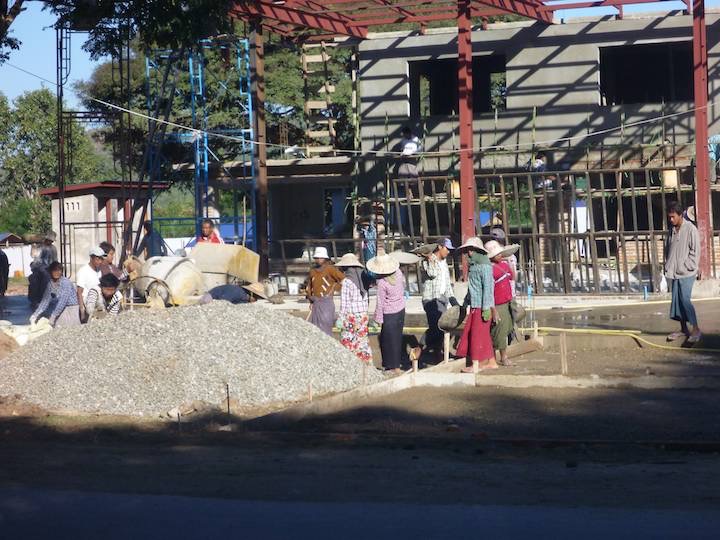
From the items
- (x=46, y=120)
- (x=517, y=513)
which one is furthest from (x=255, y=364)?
(x=46, y=120)

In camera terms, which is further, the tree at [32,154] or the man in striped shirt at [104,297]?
the tree at [32,154]

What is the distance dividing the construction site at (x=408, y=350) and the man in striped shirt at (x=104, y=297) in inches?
8.3

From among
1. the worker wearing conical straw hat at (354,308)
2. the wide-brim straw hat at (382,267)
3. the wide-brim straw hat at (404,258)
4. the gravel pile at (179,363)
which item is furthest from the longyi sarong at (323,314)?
the wide-brim straw hat at (382,267)

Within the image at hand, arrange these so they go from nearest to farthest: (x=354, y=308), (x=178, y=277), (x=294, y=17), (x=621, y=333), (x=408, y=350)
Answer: (x=354, y=308) < (x=621, y=333) < (x=408, y=350) < (x=178, y=277) < (x=294, y=17)

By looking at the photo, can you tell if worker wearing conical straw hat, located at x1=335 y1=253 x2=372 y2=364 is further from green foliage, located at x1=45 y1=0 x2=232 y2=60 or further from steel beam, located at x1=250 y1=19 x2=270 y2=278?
steel beam, located at x1=250 y1=19 x2=270 y2=278

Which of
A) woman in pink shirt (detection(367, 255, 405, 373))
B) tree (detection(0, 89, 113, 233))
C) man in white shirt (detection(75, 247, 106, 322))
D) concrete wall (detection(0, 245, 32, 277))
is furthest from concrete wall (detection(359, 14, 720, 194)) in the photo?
tree (detection(0, 89, 113, 233))

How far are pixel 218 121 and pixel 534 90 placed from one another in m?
15.7

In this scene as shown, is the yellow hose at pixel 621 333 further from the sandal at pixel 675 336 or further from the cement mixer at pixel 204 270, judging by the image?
the cement mixer at pixel 204 270

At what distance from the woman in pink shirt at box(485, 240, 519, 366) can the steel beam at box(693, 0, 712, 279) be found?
33.4 ft

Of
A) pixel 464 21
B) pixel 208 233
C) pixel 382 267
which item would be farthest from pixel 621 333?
pixel 464 21

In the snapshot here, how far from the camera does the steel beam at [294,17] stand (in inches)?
972

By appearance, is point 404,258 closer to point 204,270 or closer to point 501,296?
point 501,296

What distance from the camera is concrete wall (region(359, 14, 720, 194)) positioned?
28.2 meters

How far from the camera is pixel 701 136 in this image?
75.9 feet
